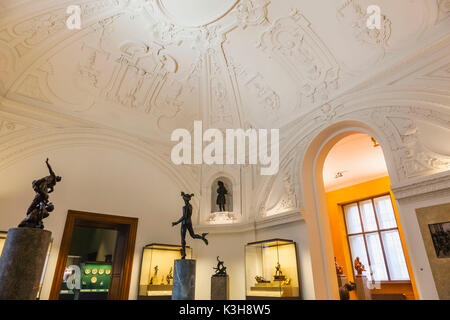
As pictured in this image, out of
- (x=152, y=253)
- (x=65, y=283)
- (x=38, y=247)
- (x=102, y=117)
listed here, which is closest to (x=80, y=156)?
(x=102, y=117)

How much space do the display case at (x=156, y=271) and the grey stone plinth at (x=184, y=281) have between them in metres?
3.05

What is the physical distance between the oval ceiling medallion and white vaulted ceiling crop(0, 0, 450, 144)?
0.10 ft

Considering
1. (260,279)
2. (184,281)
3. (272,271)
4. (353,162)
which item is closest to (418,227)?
(272,271)

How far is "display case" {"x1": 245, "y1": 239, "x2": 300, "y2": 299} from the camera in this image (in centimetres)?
803

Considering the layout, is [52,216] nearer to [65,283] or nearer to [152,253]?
[152,253]

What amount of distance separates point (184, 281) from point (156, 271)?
3.89 metres

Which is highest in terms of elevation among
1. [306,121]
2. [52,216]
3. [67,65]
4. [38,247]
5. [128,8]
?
[128,8]

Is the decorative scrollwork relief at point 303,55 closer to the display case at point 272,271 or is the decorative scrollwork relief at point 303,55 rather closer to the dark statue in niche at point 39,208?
the display case at point 272,271

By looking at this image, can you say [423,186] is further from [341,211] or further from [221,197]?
[341,211]

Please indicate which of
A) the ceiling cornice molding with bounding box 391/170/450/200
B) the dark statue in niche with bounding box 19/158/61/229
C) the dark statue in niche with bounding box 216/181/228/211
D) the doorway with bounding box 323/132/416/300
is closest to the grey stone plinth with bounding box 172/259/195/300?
the dark statue in niche with bounding box 19/158/61/229

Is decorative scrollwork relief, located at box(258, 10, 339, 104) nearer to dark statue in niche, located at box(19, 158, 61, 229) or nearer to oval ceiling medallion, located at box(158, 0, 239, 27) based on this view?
oval ceiling medallion, located at box(158, 0, 239, 27)

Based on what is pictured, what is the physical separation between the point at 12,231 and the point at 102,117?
6758 millimetres
